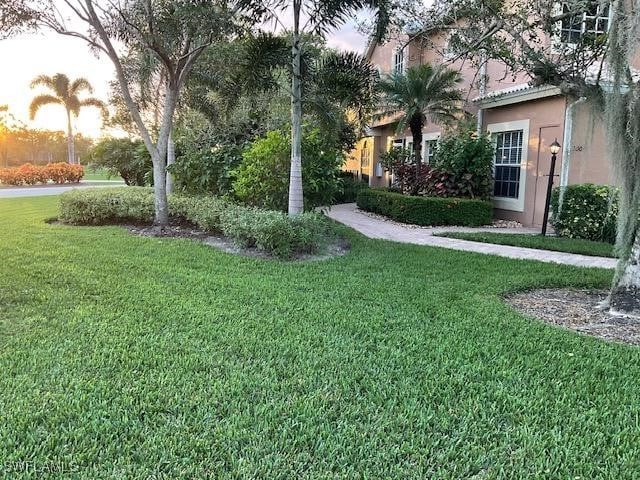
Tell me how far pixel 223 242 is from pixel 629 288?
19.7ft


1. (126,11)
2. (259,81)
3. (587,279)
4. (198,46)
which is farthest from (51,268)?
(587,279)

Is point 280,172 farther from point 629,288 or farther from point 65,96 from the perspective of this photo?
point 65,96

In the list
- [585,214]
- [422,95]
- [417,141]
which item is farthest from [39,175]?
[585,214]

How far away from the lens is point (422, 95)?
12.8 meters

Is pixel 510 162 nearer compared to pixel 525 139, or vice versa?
pixel 525 139

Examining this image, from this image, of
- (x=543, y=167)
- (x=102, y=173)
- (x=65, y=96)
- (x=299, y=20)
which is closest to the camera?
(x=299, y=20)

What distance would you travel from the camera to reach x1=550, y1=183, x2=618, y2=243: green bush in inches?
363

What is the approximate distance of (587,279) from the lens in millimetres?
6188

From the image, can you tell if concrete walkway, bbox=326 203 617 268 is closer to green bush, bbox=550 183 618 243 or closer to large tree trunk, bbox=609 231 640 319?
green bush, bbox=550 183 618 243

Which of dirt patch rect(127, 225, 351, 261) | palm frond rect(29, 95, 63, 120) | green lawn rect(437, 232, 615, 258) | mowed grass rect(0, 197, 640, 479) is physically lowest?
mowed grass rect(0, 197, 640, 479)

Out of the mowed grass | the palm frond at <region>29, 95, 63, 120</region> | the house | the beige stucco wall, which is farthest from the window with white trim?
the palm frond at <region>29, 95, 63, 120</region>

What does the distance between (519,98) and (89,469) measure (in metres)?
11.2

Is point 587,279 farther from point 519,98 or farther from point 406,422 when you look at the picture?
point 519,98

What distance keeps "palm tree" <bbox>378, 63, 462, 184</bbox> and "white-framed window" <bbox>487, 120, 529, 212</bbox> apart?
4.11ft
